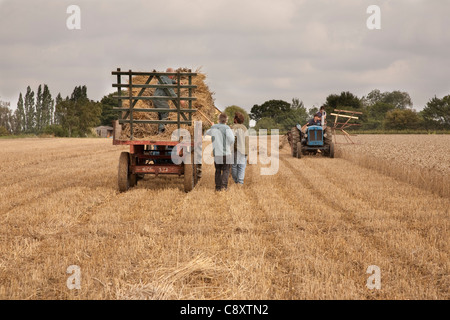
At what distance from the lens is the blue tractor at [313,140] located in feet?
59.6

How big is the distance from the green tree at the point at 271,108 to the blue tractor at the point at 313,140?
82248 millimetres

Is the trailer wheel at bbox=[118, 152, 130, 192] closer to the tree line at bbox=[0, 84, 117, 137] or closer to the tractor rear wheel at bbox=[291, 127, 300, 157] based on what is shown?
the tractor rear wheel at bbox=[291, 127, 300, 157]

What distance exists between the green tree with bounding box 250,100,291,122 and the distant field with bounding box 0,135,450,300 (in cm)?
9123

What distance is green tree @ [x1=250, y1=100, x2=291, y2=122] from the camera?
10119cm

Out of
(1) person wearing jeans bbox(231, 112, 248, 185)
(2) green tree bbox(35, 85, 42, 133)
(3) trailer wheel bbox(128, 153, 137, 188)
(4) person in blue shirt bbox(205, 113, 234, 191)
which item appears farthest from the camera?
(2) green tree bbox(35, 85, 42, 133)

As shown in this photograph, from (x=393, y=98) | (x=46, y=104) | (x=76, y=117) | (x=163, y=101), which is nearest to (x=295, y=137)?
(x=163, y=101)


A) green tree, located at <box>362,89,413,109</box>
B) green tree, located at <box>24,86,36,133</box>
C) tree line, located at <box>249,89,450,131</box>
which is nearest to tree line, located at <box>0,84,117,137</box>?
green tree, located at <box>24,86,36,133</box>

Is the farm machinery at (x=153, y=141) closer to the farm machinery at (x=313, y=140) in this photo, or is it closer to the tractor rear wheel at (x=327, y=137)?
the farm machinery at (x=313, y=140)

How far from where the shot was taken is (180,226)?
6.51 metres

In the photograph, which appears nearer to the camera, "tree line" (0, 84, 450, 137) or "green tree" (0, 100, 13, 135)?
"tree line" (0, 84, 450, 137)

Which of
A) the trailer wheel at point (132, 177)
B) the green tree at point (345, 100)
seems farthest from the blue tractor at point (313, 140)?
the green tree at point (345, 100)

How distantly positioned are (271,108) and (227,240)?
98.3 meters

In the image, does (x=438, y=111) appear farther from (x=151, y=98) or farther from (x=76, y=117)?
(x=151, y=98)

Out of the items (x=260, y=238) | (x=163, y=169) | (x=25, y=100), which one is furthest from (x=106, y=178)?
(x=25, y=100)
